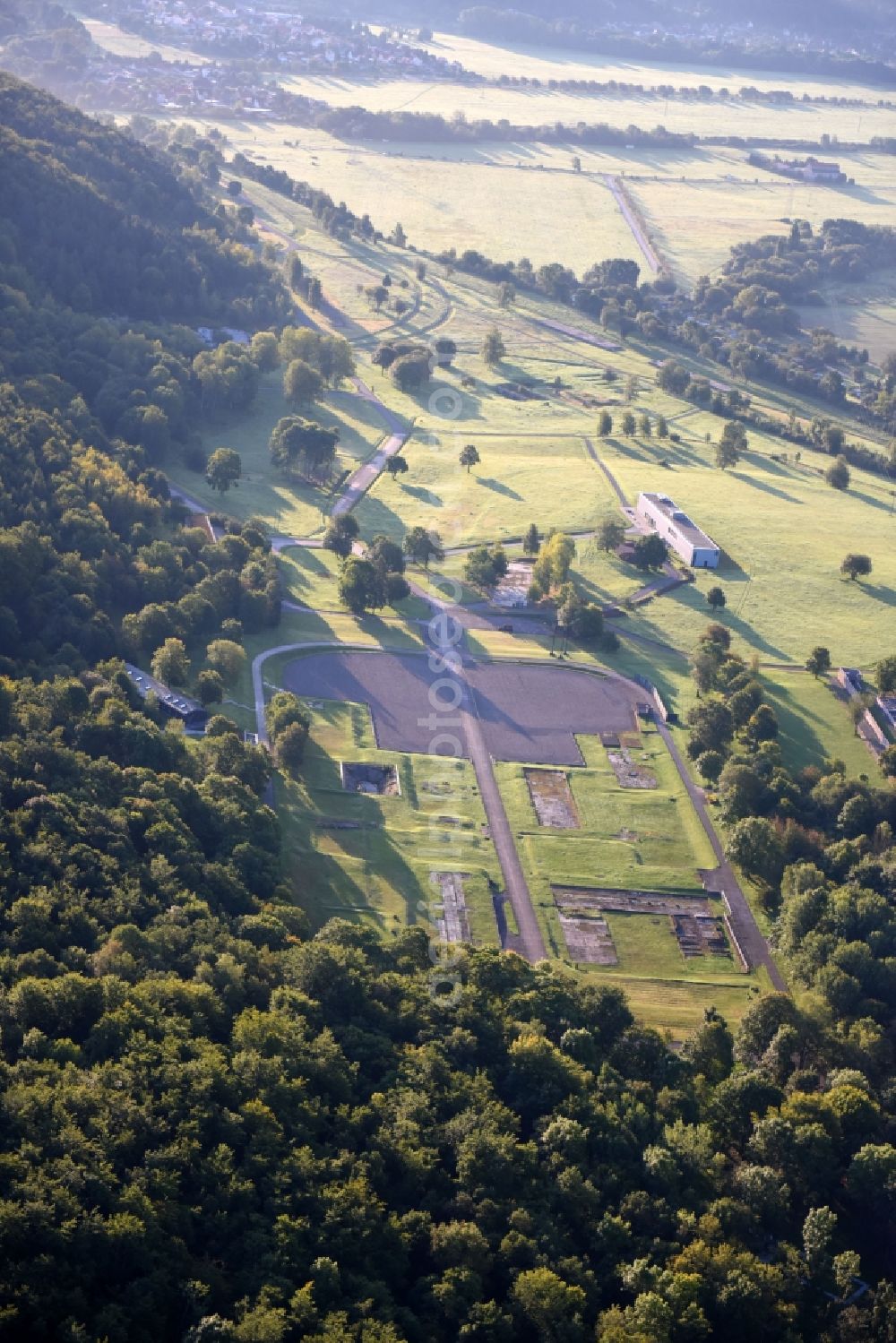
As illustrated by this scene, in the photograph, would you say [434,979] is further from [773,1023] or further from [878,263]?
[878,263]

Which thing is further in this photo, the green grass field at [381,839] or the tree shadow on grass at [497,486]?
the tree shadow on grass at [497,486]

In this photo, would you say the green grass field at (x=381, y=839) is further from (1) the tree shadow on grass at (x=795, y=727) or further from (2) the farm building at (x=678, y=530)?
(2) the farm building at (x=678, y=530)

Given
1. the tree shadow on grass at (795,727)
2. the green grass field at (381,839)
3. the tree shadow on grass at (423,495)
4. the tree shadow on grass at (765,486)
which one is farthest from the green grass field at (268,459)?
the tree shadow on grass at (795,727)

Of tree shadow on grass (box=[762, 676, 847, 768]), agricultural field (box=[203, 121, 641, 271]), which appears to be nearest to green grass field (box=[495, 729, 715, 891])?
tree shadow on grass (box=[762, 676, 847, 768])

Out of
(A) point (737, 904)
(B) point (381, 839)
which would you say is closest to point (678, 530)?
(A) point (737, 904)

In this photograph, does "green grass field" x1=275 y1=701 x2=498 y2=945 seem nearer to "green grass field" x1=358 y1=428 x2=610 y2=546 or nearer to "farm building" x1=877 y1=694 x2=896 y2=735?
"farm building" x1=877 y1=694 x2=896 y2=735

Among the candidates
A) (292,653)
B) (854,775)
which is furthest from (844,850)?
(292,653)
